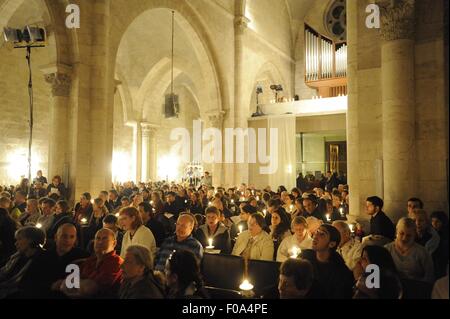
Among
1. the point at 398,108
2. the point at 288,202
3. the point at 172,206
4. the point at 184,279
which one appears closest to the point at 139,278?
the point at 184,279

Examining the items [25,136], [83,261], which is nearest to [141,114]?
[25,136]

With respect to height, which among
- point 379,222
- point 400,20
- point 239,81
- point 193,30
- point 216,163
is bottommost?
point 379,222

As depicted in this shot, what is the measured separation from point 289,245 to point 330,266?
48.6 inches

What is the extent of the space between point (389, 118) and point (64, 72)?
7852 mm

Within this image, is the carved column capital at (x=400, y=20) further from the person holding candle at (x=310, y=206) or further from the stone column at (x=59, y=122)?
the stone column at (x=59, y=122)

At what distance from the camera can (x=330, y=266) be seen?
3.12 m

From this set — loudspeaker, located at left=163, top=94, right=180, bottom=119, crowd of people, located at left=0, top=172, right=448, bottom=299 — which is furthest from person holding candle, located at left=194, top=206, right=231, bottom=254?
loudspeaker, located at left=163, top=94, right=180, bottom=119

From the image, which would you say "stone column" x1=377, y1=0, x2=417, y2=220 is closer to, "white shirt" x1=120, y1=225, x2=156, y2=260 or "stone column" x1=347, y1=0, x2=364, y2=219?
"stone column" x1=347, y1=0, x2=364, y2=219

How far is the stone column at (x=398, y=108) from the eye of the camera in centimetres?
591

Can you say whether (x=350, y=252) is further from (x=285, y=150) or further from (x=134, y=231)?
(x=285, y=150)

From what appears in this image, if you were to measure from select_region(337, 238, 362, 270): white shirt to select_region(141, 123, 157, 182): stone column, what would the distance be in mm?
17360

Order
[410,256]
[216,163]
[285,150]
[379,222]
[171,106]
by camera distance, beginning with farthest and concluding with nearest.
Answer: [285,150] < [216,163] < [171,106] < [379,222] < [410,256]
